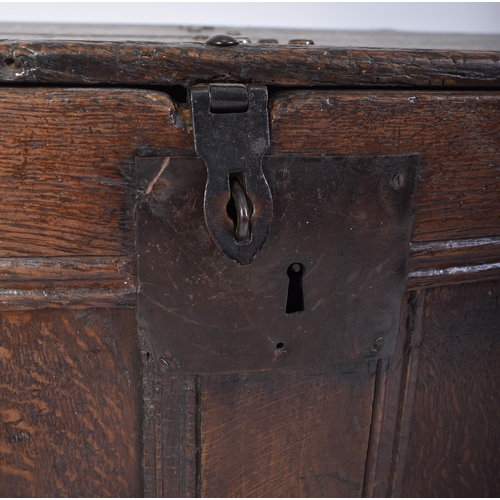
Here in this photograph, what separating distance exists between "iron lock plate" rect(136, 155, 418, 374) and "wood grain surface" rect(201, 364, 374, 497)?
53 millimetres

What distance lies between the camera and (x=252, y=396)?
27.4 inches

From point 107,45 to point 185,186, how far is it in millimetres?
147

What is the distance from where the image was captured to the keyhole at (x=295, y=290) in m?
0.62

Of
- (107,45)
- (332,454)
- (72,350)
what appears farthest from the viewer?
(332,454)

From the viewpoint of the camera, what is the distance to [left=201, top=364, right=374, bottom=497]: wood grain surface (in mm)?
692

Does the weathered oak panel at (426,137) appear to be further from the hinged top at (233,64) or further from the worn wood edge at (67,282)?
the worn wood edge at (67,282)

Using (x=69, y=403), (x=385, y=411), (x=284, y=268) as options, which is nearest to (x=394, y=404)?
(x=385, y=411)

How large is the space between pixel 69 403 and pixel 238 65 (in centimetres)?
42

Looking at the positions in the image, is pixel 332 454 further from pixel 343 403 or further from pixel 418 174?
pixel 418 174

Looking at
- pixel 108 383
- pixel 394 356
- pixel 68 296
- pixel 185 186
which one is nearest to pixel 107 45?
pixel 185 186

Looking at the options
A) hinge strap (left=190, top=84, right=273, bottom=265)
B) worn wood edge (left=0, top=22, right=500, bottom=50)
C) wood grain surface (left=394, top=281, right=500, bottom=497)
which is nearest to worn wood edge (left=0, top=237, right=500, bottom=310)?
hinge strap (left=190, top=84, right=273, bottom=265)

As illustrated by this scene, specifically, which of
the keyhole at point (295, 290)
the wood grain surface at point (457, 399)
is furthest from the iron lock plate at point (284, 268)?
the wood grain surface at point (457, 399)

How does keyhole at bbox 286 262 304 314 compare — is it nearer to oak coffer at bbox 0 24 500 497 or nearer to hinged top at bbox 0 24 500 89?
oak coffer at bbox 0 24 500 497

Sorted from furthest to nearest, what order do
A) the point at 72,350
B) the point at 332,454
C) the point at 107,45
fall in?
the point at 332,454 → the point at 72,350 → the point at 107,45
